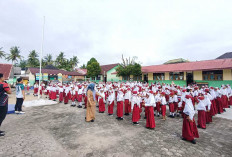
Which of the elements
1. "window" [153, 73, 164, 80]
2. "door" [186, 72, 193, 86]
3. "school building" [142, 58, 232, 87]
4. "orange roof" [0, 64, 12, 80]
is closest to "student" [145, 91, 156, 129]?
"school building" [142, 58, 232, 87]

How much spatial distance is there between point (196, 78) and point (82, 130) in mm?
17403

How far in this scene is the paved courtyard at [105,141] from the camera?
3439mm

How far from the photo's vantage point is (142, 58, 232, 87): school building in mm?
14305

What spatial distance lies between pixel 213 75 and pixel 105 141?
17.3 meters

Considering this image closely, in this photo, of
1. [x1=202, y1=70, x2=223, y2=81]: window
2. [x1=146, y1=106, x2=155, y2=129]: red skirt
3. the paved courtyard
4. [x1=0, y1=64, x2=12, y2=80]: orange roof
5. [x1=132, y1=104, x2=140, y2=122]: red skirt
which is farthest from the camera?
[x1=0, y1=64, x2=12, y2=80]: orange roof

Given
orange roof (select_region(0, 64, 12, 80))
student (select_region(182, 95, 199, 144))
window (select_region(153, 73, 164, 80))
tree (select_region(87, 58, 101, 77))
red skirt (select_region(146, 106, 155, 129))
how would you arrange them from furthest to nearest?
tree (select_region(87, 58, 101, 77)), window (select_region(153, 73, 164, 80)), orange roof (select_region(0, 64, 12, 80)), red skirt (select_region(146, 106, 155, 129)), student (select_region(182, 95, 199, 144))

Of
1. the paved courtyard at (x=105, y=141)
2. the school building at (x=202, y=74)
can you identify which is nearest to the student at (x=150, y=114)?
the paved courtyard at (x=105, y=141)

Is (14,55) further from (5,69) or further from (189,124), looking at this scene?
(189,124)

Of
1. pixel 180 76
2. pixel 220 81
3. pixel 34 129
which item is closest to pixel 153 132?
pixel 34 129

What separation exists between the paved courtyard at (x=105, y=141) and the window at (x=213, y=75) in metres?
12.3

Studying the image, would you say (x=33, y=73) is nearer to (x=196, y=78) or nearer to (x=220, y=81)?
(x=196, y=78)

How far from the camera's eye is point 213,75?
1536cm

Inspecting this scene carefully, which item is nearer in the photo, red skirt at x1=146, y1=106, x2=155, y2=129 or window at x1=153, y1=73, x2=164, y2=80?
red skirt at x1=146, y1=106, x2=155, y2=129

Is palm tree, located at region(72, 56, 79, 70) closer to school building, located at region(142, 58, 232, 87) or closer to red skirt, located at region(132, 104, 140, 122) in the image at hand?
school building, located at region(142, 58, 232, 87)
